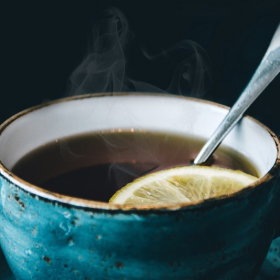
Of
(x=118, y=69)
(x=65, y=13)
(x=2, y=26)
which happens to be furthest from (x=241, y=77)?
(x=2, y=26)

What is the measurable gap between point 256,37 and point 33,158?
0.64m

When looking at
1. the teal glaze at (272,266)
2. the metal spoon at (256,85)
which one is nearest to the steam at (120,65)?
the metal spoon at (256,85)

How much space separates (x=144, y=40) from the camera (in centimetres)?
103

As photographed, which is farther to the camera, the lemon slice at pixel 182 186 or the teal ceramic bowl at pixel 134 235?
the lemon slice at pixel 182 186

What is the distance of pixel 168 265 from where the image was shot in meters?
0.38

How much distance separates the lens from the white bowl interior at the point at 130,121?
24.8 inches

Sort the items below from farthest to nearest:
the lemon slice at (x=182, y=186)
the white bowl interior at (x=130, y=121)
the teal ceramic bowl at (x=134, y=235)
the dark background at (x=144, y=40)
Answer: the dark background at (x=144, y=40), the white bowl interior at (x=130, y=121), the lemon slice at (x=182, y=186), the teal ceramic bowl at (x=134, y=235)

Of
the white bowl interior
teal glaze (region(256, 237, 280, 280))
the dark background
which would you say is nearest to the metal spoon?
the white bowl interior

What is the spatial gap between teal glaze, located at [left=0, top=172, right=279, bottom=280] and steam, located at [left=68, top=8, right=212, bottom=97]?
559 millimetres

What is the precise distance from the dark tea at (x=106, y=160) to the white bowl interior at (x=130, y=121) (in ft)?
0.05

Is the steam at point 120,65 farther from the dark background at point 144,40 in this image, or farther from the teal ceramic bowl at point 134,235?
the teal ceramic bowl at point 134,235

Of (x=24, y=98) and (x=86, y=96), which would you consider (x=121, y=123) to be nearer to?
(x=86, y=96)

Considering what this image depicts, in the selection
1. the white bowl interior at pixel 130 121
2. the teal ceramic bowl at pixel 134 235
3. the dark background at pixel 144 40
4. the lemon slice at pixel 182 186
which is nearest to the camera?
the teal ceramic bowl at pixel 134 235

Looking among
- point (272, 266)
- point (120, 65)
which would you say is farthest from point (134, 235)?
point (120, 65)
